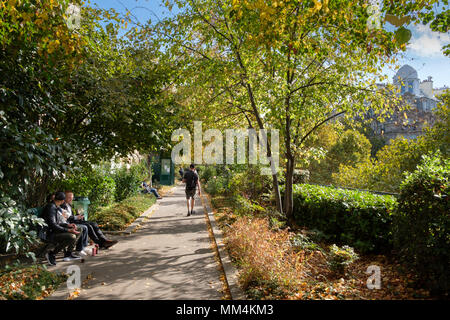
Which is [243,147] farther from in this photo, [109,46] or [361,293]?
[361,293]

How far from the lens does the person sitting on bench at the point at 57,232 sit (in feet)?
18.3

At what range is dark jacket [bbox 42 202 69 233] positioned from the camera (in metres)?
5.66

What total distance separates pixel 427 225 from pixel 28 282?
219 inches

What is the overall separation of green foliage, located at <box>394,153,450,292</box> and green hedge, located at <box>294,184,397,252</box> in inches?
22.5

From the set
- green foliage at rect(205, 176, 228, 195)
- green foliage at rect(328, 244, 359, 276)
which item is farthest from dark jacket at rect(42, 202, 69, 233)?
green foliage at rect(205, 176, 228, 195)

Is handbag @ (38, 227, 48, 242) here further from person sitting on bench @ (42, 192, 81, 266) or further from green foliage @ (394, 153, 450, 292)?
green foliage @ (394, 153, 450, 292)

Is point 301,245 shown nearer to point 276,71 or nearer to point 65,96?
point 276,71

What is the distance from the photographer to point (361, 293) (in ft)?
14.0

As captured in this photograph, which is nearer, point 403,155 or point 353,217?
point 353,217

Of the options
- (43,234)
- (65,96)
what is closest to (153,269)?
(43,234)

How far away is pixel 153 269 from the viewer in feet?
18.0
